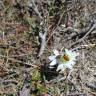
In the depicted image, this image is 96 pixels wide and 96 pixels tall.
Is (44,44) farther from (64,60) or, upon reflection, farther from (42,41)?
(64,60)

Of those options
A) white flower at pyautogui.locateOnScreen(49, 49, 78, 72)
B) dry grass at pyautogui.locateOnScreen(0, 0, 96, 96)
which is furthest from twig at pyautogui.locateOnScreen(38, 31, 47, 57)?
white flower at pyautogui.locateOnScreen(49, 49, 78, 72)

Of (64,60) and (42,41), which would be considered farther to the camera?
(42,41)

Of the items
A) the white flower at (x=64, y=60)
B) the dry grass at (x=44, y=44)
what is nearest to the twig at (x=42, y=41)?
the dry grass at (x=44, y=44)

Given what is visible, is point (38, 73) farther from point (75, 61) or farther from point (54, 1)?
point (54, 1)

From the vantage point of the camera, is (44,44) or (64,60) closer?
(64,60)

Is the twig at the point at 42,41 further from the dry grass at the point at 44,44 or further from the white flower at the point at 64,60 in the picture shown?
the white flower at the point at 64,60

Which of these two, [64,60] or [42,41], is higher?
[42,41]

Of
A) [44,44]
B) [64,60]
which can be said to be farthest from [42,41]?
[64,60]

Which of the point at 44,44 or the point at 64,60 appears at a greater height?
the point at 44,44

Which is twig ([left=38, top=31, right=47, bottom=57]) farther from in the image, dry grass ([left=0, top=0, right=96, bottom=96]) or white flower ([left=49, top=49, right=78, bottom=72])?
white flower ([left=49, top=49, right=78, bottom=72])
